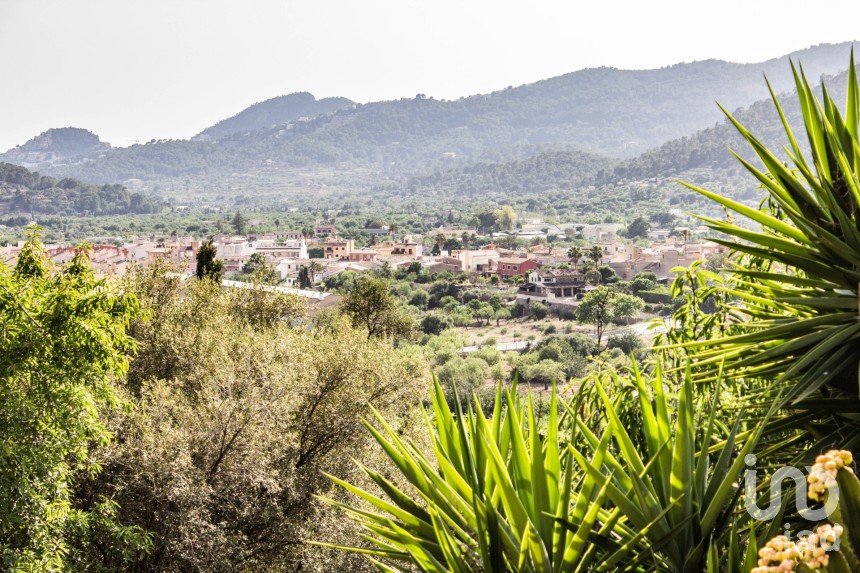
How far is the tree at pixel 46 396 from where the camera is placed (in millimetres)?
4965

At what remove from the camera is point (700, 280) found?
4.57 m

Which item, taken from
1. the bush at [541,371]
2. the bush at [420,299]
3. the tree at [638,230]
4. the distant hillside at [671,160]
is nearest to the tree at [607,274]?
the bush at [420,299]

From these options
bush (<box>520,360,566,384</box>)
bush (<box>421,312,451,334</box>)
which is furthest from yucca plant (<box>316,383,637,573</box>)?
bush (<box>421,312,451,334</box>)

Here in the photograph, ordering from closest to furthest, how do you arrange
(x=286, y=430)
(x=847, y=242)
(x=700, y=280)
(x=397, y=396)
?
(x=847, y=242) < (x=700, y=280) < (x=286, y=430) < (x=397, y=396)

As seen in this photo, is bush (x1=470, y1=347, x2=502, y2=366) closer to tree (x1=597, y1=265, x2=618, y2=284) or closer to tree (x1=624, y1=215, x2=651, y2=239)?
tree (x1=597, y1=265, x2=618, y2=284)

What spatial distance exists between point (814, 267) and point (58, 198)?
167475 mm

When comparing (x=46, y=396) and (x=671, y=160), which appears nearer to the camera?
(x=46, y=396)

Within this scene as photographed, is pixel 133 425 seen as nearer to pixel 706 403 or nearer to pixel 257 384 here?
pixel 257 384

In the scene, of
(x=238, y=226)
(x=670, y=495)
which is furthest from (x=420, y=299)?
(x=238, y=226)

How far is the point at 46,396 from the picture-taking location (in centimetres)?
520

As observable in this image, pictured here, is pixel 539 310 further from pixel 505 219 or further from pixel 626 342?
pixel 505 219

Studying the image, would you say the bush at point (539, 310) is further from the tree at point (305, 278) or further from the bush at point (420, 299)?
the tree at point (305, 278)

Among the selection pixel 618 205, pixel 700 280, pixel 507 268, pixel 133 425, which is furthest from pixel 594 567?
pixel 618 205

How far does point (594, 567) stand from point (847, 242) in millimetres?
1408
